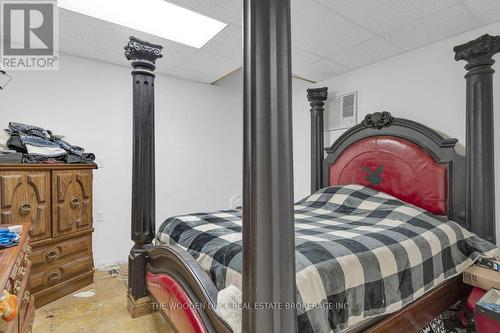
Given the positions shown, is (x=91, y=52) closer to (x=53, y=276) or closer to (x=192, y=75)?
(x=192, y=75)

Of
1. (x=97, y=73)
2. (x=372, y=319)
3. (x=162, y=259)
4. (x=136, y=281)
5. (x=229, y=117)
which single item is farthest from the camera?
(x=229, y=117)

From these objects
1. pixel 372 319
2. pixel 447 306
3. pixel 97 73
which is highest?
pixel 97 73

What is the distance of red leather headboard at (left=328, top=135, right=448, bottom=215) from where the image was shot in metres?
2.26

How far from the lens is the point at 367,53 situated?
2.63 metres

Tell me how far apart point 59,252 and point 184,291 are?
1.65m

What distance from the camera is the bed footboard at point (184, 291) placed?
1210 mm

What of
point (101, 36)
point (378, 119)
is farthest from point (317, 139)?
point (101, 36)

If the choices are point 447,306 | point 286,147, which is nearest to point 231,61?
point 286,147

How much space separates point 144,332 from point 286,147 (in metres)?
1.81

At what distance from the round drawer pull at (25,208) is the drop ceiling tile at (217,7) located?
6.39ft

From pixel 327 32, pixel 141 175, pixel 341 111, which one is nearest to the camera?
pixel 141 175

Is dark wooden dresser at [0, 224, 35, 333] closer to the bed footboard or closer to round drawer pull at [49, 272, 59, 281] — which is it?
the bed footboard

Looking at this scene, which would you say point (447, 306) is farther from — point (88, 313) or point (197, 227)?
point (88, 313)

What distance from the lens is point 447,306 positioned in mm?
1816
